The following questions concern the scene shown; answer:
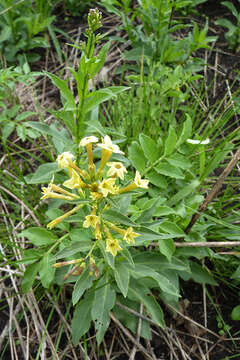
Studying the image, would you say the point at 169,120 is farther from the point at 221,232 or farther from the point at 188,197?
the point at 221,232

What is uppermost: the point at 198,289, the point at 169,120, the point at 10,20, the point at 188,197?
the point at 10,20

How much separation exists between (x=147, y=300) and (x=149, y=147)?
808 millimetres

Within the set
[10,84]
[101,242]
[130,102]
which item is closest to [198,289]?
[101,242]

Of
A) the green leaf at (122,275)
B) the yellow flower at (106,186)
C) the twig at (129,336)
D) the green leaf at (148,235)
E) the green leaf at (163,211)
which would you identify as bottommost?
the twig at (129,336)

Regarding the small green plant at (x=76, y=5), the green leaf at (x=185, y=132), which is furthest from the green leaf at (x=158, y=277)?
the small green plant at (x=76, y=5)

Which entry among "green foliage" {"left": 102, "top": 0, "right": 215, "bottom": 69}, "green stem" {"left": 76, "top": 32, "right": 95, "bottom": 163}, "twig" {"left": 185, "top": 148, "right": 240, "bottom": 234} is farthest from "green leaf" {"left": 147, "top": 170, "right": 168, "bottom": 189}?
"green foliage" {"left": 102, "top": 0, "right": 215, "bottom": 69}

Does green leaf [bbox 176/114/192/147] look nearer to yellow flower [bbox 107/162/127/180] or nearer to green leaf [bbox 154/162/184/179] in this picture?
green leaf [bbox 154/162/184/179]

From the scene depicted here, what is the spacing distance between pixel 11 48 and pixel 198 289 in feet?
7.90

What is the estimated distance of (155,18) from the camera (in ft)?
8.25

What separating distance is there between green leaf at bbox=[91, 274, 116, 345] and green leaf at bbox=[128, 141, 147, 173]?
24.5 inches

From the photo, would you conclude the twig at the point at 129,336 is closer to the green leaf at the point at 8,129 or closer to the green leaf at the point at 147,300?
the green leaf at the point at 147,300

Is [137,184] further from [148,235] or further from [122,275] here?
[122,275]

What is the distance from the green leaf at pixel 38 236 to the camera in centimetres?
176

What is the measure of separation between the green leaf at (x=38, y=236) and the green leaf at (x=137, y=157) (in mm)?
602
